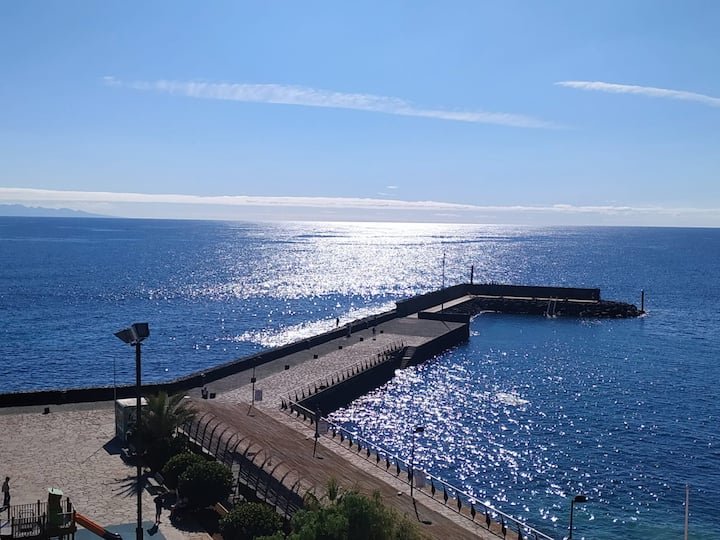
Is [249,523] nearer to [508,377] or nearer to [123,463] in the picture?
[123,463]

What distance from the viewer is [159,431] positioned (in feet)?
Answer: 104

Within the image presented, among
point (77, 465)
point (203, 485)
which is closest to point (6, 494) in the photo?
point (77, 465)

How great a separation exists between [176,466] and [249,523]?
629 centimetres

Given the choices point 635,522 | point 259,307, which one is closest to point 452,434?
point 635,522

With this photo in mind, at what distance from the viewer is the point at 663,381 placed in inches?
2446

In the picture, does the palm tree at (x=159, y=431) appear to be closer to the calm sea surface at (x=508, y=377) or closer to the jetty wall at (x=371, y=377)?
the jetty wall at (x=371, y=377)

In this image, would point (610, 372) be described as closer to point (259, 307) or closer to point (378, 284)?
point (259, 307)

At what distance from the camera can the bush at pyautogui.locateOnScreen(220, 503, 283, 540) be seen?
917 inches

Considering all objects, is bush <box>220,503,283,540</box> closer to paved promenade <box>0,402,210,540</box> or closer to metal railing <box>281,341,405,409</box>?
paved promenade <box>0,402,210,540</box>

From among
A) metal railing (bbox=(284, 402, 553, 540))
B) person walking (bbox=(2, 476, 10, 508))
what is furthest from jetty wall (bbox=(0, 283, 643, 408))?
person walking (bbox=(2, 476, 10, 508))

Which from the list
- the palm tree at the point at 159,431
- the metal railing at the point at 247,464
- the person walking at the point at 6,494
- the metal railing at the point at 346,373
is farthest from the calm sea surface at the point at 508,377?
the person walking at the point at 6,494

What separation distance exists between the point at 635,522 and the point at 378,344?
112 ft

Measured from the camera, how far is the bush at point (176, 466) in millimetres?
28344

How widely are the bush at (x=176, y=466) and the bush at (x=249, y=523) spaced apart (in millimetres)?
4889
